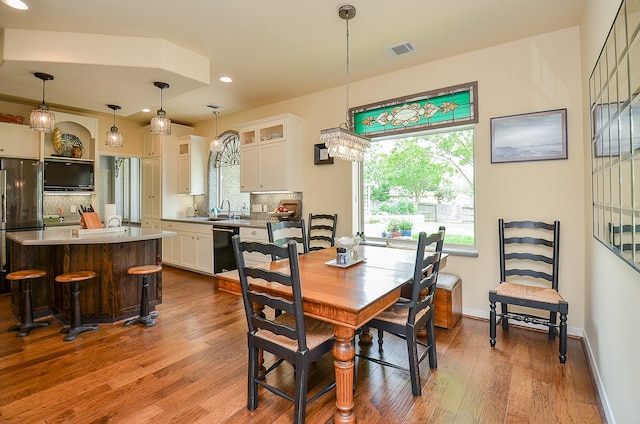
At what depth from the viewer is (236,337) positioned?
2902 millimetres

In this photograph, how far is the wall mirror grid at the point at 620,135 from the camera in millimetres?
1235

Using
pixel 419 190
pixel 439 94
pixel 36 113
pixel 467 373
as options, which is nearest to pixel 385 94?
pixel 439 94

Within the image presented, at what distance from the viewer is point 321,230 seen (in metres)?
4.58

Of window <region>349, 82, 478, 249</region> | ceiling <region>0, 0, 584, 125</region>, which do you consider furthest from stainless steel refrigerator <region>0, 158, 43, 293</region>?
window <region>349, 82, 478, 249</region>

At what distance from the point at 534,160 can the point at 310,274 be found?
8.04 ft

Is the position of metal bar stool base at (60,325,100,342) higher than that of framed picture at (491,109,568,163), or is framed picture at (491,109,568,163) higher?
framed picture at (491,109,568,163)

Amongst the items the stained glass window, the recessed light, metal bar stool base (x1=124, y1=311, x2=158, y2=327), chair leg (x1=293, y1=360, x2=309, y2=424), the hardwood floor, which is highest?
the recessed light

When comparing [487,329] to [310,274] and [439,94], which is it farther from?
[439,94]

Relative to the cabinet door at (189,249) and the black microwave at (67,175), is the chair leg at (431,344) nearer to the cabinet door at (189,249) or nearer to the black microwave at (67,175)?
the cabinet door at (189,249)

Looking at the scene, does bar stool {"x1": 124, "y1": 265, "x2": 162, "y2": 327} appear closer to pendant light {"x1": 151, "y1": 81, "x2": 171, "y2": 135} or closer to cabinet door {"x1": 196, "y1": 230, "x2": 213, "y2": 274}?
pendant light {"x1": 151, "y1": 81, "x2": 171, "y2": 135}

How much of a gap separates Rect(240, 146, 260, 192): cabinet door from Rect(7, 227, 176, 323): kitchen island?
1.78 meters

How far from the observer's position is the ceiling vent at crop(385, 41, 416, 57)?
10.5ft

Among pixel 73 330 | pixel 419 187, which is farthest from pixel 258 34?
pixel 73 330

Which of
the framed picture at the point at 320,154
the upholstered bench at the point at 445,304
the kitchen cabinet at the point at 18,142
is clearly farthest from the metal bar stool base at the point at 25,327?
the upholstered bench at the point at 445,304
